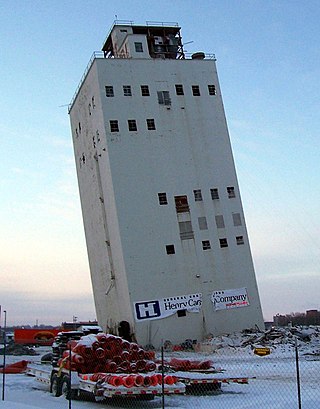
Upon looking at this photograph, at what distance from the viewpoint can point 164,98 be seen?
4138cm

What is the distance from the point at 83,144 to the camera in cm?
4562

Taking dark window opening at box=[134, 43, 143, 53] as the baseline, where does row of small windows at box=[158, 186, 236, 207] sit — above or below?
below

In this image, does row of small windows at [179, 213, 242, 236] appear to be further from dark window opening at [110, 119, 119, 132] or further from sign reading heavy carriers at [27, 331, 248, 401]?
sign reading heavy carriers at [27, 331, 248, 401]

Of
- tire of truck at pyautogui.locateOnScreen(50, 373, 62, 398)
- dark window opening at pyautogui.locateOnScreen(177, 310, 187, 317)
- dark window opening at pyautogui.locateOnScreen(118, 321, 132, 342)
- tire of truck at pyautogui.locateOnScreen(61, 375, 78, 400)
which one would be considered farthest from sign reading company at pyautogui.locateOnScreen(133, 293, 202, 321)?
tire of truck at pyautogui.locateOnScreen(61, 375, 78, 400)

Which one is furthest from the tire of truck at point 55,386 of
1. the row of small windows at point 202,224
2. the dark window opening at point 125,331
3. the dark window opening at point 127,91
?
the dark window opening at point 127,91

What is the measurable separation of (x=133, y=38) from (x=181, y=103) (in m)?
7.95

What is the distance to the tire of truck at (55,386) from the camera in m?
16.5

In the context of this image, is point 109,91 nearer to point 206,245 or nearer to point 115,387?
point 206,245

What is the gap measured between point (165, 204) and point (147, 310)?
767 cm

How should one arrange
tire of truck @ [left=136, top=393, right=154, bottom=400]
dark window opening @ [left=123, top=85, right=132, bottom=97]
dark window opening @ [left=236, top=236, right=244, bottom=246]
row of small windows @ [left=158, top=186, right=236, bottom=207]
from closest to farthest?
tire of truck @ [left=136, top=393, right=154, bottom=400] → row of small windows @ [left=158, top=186, right=236, bottom=207] → dark window opening @ [left=236, top=236, right=244, bottom=246] → dark window opening @ [left=123, top=85, right=132, bottom=97]

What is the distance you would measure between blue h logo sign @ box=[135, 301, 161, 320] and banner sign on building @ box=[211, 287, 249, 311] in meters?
4.17

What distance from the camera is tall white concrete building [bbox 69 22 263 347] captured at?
123 feet

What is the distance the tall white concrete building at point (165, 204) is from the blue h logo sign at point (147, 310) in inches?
2.7

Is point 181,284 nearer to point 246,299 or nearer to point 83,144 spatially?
point 246,299
